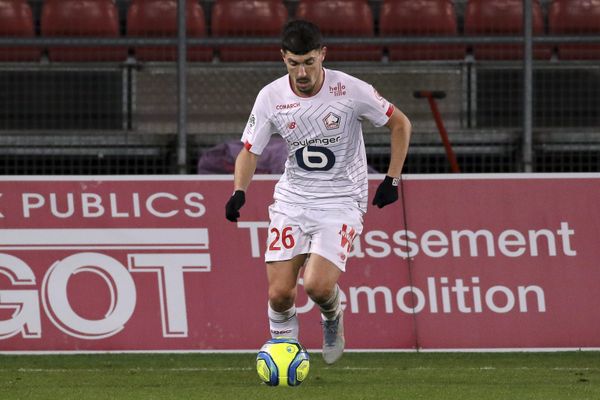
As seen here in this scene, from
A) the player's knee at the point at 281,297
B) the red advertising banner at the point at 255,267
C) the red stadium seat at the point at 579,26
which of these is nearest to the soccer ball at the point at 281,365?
the player's knee at the point at 281,297

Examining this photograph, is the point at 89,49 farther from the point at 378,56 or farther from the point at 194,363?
the point at 194,363

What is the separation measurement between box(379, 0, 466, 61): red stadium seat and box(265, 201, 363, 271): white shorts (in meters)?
5.11

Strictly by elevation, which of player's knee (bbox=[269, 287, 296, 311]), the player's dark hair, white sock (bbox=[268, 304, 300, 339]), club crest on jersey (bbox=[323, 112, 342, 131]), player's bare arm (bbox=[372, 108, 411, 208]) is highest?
the player's dark hair

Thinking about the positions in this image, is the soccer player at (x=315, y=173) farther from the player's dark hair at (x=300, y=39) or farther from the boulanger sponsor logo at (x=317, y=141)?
the player's dark hair at (x=300, y=39)

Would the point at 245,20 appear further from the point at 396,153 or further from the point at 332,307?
the point at 332,307

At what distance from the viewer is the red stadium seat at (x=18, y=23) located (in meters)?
12.6

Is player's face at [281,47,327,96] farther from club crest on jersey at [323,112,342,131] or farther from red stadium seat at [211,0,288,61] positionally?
red stadium seat at [211,0,288,61]

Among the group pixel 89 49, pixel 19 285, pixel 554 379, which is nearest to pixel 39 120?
pixel 89 49

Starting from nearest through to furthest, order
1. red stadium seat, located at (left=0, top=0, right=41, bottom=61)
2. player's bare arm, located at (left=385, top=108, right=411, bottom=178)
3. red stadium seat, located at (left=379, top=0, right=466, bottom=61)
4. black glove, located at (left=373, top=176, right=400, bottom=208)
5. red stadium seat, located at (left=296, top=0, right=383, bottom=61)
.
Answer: black glove, located at (left=373, top=176, right=400, bottom=208) → player's bare arm, located at (left=385, top=108, right=411, bottom=178) → red stadium seat, located at (left=379, top=0, right=466, bottom=61) → red stadium seat, located at (left=0, top=0, right=41, bottom=61) → red stadium seat, located at (left=296, top=0, right=383, bottom=61)

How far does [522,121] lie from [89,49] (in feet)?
13.0

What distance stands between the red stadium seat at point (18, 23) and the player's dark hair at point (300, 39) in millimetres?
5979

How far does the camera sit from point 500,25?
494 inches

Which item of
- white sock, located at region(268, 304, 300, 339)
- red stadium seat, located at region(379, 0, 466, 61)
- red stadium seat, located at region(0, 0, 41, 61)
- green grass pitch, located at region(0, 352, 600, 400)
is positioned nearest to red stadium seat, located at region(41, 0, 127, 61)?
red stadium seat, located at region(0, 0, 41, 61)

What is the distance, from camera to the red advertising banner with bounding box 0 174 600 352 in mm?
9664
